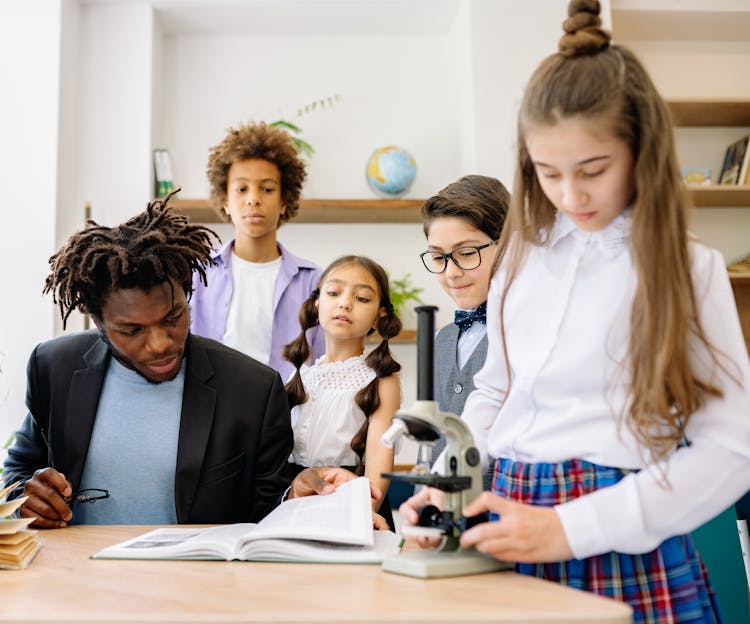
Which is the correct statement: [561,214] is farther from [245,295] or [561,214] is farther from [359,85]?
[359,85]

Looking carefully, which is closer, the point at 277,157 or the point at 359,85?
the point at 277,157

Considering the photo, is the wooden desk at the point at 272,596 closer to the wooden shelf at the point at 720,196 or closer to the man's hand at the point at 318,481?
the man's hand at the point at 318,481

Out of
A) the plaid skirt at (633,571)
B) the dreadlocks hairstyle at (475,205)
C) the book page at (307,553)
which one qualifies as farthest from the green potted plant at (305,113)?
the plaid skirt at (633,571)

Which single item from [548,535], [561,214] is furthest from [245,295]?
[548,535]

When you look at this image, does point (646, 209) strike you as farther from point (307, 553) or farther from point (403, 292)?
point (403, 292)

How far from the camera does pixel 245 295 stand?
8.98 ft

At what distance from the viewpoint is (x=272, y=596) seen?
85 centimetres

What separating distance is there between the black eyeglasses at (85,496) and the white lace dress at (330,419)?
0.57 meters

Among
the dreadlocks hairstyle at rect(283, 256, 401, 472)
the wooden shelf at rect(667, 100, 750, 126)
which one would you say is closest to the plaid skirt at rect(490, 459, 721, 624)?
the dreadlocks hairstyle at rect(283, 256, 401, 472)

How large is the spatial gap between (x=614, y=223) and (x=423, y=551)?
473mm

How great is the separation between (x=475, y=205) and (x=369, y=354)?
604 mm

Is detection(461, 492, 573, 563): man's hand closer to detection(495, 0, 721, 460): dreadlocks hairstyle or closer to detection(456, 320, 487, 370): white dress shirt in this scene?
detection(495, 0, 721, 460): dreadlocks hairstyle

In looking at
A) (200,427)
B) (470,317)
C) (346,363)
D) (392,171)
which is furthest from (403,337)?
(200,427)

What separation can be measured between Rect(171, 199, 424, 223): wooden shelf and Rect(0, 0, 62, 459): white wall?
607 mm
